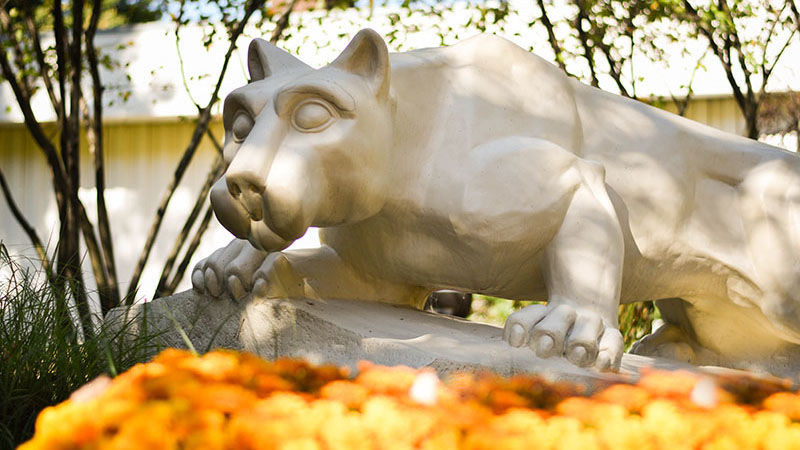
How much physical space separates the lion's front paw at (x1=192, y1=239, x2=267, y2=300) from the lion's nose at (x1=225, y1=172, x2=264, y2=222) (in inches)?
19.4

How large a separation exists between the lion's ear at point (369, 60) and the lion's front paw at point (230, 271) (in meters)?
0.70

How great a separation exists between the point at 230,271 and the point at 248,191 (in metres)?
0.60

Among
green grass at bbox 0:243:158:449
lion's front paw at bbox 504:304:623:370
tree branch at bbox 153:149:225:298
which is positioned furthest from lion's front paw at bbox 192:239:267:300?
tree branch at bbox 153:149:225:298

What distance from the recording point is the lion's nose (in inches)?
91.7

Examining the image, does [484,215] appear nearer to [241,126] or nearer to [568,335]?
[568,335]

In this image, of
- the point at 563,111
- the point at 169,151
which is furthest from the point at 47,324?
the point at 169,151

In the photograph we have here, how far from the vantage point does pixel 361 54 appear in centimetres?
258

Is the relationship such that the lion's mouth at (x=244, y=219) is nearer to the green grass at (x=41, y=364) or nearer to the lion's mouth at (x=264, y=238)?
the lion's mouth at (x=264, y=238)

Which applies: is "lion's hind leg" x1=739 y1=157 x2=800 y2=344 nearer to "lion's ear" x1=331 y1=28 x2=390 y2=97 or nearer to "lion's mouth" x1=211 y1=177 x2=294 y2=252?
"lion's ear" x1=331 y1=28 x2=390 y2=97

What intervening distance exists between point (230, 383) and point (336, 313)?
1.01 meters

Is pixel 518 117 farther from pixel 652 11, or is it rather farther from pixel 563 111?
pixel 652 11

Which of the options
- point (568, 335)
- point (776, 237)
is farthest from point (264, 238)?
point (776, 237)

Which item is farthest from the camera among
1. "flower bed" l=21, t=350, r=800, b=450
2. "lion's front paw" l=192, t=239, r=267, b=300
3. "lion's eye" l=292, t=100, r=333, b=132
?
"lion's front paw" l=192, t=239, r=267, b=300

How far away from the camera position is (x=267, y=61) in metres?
2.72
